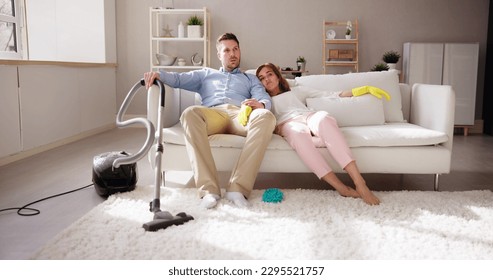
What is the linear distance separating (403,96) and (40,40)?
4.34 metres

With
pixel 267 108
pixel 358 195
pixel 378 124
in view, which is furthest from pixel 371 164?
pixel 267 108

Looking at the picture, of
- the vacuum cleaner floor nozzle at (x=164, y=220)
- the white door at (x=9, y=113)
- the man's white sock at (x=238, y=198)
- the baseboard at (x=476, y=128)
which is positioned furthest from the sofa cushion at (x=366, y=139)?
the baseboard at (x=476, y=128)

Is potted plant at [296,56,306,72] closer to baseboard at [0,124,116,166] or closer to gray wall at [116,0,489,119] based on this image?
gray wall at [116,0,489,119]

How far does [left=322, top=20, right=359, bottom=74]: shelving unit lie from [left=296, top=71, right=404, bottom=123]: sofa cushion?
2.64m

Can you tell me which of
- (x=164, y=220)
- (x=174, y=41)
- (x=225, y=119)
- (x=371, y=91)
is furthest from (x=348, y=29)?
(x=164, y=220)

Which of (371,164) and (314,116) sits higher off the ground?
(314,116)

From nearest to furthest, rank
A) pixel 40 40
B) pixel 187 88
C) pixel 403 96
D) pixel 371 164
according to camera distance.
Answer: pixel 371 164 < pixel 187 88 < pixel 403 96 < pixel 40 40

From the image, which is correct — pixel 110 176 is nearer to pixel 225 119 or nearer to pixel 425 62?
pixel 225 119

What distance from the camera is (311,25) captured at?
20.5 ft

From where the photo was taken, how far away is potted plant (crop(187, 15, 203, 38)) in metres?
6.00

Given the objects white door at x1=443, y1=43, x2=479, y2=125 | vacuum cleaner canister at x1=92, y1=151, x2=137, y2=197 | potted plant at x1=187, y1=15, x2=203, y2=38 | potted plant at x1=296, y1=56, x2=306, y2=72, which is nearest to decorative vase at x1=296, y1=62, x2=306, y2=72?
potted plant at x1=296, y1=56, x2=306, y2=72

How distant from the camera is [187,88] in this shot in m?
3.09

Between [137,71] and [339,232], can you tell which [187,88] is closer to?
[339,232]

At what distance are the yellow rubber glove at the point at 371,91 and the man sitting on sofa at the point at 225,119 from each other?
629mm
